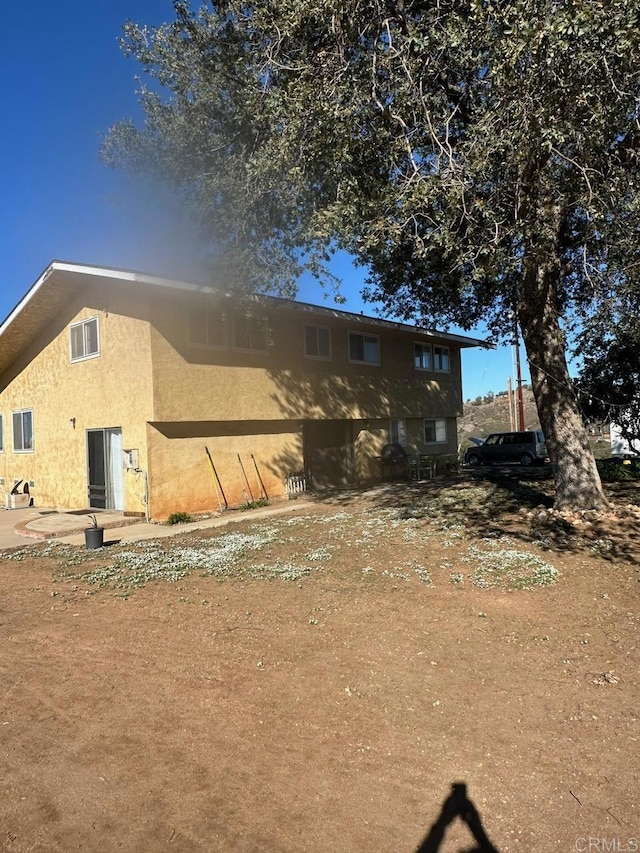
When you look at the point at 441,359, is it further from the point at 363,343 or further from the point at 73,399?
the point at 73,399

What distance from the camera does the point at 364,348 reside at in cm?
1908

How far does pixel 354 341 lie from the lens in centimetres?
1873

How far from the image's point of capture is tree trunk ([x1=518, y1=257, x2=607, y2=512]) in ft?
33.0

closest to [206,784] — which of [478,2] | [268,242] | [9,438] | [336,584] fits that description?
[336,584]

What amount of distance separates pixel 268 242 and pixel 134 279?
3.10 meters

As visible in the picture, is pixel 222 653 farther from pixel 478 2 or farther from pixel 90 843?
pixel 478 2

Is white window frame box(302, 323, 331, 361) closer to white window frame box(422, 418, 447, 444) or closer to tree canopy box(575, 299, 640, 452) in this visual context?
white window frame box(422, 418, 447, 444)

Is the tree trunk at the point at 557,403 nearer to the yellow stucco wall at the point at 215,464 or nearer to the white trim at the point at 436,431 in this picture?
the yellow stucco wall at the point at 215,464

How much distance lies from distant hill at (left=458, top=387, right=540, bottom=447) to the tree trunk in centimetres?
4548

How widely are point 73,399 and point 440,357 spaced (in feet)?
45.4

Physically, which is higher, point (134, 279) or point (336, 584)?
point (134, 279)

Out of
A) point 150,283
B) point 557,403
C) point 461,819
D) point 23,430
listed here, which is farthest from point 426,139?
point 23,430

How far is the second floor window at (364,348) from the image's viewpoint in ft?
61.2

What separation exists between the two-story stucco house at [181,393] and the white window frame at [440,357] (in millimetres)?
2201
